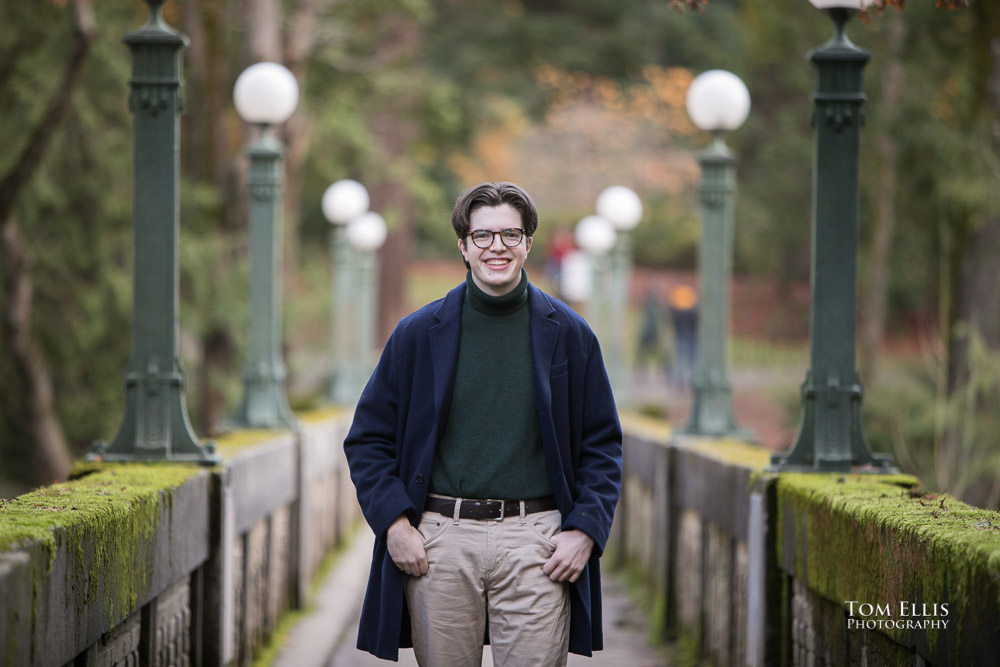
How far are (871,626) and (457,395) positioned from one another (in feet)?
5.33

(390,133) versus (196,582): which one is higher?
(390,133)

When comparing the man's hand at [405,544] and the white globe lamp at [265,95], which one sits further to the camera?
the white globe lamp at [265,95]

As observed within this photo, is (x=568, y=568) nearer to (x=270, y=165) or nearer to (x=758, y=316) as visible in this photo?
(x=270, y=165)

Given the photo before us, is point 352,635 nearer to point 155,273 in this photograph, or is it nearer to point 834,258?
point 155,273

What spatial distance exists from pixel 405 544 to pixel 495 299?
2.58ft

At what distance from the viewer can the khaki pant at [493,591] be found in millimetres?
4059

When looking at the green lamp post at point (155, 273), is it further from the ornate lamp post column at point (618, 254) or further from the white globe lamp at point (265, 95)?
the ornate lamp post column at point (618, 254)

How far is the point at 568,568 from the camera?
406cm

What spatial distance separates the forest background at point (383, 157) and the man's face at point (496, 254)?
7.09m

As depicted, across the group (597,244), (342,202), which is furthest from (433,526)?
(597,244)

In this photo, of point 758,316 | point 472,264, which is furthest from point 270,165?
point 758,316

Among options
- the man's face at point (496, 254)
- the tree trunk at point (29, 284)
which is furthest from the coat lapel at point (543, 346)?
the tree trunk at point (29, 284)

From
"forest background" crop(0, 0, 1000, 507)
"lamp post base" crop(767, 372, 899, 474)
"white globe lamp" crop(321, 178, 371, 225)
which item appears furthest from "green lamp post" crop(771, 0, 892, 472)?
"white globe lamp" crop(321, 178, 371, 225)

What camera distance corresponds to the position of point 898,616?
4.23 metres
